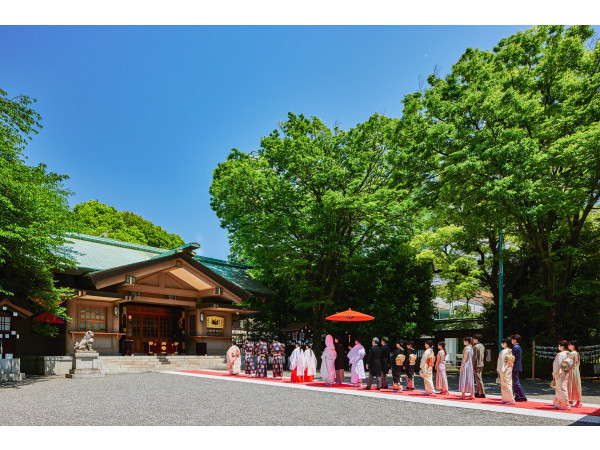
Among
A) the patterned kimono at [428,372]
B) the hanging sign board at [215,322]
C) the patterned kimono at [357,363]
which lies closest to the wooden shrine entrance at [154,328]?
the hanging sign board at [215,322]

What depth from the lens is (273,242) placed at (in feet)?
79.3

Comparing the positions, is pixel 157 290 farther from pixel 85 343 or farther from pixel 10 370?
pixel 10 370

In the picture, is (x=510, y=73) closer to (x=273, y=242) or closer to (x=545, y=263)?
(x=545, y=263)

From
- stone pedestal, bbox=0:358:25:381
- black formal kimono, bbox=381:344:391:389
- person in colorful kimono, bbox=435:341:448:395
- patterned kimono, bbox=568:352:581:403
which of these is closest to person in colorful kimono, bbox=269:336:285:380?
black formal kimono, bbox=381:344:391:389

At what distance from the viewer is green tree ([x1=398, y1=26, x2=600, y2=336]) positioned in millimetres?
15703

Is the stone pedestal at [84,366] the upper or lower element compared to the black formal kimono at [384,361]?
lower

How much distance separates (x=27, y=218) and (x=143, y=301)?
29.1 feet

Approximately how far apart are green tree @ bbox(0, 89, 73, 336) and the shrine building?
3230 millimetres

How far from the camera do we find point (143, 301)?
2352cm

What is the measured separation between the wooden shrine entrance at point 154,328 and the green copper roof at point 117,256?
8.45ft

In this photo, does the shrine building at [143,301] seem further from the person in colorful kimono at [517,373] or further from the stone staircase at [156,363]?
the person in colorful kimono at [517,373]

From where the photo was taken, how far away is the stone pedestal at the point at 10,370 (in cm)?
1706

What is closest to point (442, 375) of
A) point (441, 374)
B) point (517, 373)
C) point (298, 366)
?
point (441, 374)

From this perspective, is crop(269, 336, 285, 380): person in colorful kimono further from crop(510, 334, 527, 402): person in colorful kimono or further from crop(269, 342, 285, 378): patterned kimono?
crop(510, 334, 527, 402): person in colorful kimono
